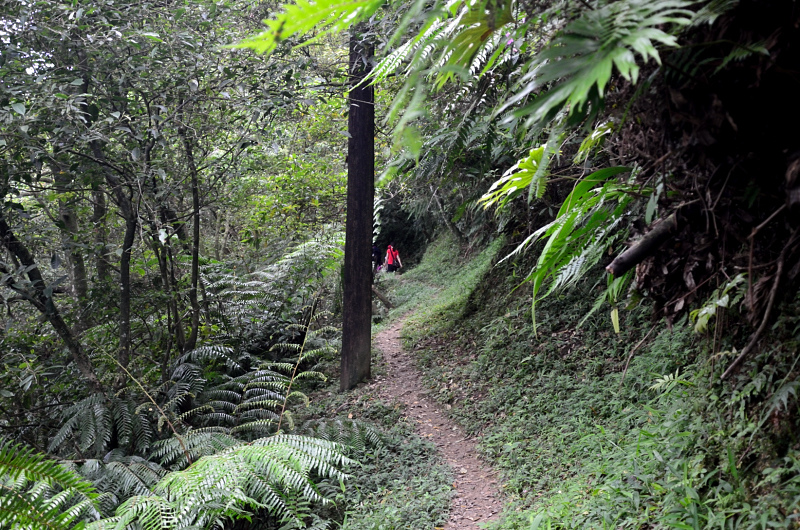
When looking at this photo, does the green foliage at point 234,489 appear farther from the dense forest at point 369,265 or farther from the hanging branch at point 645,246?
the hanging branch at point 645,246

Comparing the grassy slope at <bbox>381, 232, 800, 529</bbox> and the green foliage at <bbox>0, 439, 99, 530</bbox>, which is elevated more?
the green foliage at <bbox>0, 439, 99, 530</bbox>

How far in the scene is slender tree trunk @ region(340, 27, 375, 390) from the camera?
7594 millimetres

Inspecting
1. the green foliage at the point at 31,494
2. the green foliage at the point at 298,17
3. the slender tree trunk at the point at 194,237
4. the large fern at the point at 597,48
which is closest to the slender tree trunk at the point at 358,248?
the slender tree trunk at the point at 194,237

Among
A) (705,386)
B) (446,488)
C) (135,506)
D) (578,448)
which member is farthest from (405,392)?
(705,386)

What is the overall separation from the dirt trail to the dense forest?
15cm

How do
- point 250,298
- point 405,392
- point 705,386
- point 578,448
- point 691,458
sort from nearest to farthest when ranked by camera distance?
point 691,458 → point 705,386 → point 578,448 → point 405,392 → point 250,298

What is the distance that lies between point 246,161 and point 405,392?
12.8 ft

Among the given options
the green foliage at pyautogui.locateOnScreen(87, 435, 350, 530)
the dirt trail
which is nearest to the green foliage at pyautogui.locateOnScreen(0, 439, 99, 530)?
the green foliage at pyautogui.locateOnScreen(87, 435, 350, 530)

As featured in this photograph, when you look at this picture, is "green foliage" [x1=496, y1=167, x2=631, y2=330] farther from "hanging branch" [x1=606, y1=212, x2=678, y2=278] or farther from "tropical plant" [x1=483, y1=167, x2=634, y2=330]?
"hanging branch" [x1=606, y1=212, x2=678, y2=278]

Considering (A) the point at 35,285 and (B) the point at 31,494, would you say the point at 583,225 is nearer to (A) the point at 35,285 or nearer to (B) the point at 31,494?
(B) the point at 31,494

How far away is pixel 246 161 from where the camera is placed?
22.1 ft

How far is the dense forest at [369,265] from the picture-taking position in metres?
1.66

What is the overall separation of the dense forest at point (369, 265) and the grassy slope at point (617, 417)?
0.08ft

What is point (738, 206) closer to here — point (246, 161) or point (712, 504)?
point (712, 504)
